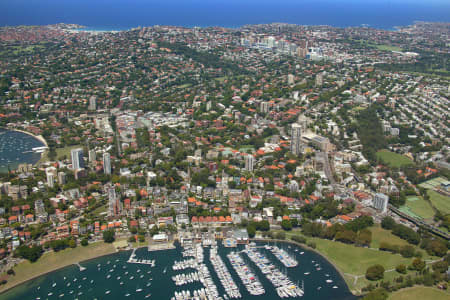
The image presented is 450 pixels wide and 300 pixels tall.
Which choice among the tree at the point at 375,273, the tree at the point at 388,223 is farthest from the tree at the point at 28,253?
the tree at the point at 388,223

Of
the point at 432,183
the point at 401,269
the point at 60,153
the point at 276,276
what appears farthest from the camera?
the point at 60,153

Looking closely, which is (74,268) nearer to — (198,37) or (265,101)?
(265,101)

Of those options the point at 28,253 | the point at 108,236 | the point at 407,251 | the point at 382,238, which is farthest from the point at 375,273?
the point at 28,253

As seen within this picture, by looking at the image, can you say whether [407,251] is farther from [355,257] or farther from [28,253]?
[28,253]

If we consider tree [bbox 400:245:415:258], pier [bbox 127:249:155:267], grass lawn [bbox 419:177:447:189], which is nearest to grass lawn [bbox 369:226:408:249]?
tree [bbox 400:245:415:258]

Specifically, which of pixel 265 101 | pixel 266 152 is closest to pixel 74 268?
pixel 266 152

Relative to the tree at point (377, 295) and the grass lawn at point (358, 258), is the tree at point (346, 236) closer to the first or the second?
the grass lawn at point (358, 258)

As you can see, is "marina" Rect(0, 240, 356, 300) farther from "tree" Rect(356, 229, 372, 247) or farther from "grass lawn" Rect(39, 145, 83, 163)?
"grass lawn" Rect(39, 145, 83, 163)
